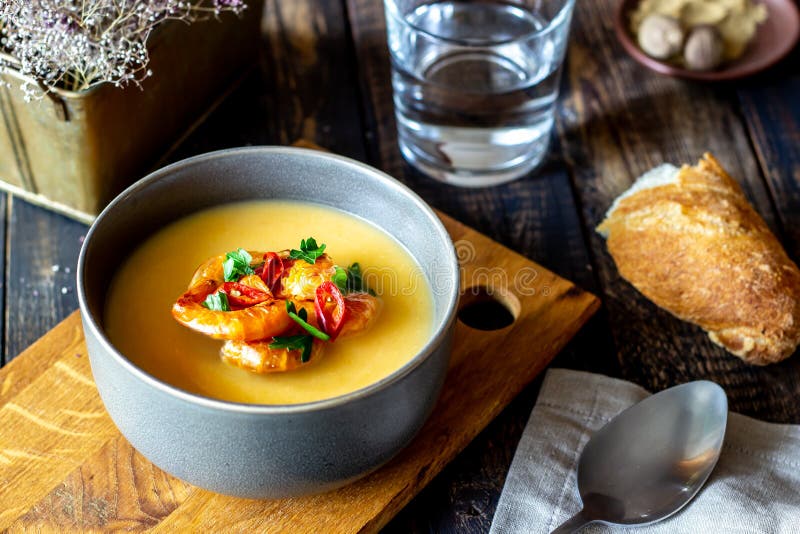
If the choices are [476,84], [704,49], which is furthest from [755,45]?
[476,84]

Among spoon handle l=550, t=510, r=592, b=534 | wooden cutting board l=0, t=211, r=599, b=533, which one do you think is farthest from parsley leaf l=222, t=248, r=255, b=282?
spoon handle l=550, t=510, r=592, b=534

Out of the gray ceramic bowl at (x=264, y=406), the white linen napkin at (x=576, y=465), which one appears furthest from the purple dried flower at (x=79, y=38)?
the white linen napkin at (x=576, y=465)

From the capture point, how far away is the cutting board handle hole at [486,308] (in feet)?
4.74

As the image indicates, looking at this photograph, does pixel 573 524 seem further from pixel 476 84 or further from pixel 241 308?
pixel 476 84

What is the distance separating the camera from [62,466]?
3.91 feet

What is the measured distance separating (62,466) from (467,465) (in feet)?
1.66

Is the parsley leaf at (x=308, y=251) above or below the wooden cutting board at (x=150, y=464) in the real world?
above

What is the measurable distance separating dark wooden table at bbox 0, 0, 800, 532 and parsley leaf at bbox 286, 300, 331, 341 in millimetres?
302

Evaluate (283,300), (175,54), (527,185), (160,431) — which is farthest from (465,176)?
(160,431)

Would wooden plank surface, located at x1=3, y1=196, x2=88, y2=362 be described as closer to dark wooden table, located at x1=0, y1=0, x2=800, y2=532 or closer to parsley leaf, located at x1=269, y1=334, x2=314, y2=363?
dark wooden table, located at x1=0, y1=0, x2=800, y2=532

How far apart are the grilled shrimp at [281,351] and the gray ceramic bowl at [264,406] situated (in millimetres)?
89

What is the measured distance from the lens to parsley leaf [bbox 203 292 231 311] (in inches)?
44.7

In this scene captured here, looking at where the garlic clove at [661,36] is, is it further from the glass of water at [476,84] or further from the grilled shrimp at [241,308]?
the grilled shrimp at [241,308]

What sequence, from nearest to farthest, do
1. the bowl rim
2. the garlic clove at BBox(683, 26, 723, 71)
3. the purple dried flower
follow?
the bowl rim < the purple dried flower < the garlic clove at BBox(683, 26, 723, 71)
